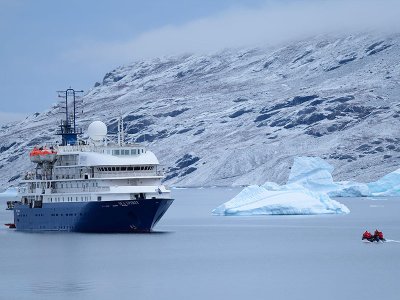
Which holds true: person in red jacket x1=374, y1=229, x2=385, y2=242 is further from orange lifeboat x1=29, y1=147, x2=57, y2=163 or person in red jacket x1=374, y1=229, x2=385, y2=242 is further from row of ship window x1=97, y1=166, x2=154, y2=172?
orange lifeboat x1=29, y1=147, x2=57, y2=163

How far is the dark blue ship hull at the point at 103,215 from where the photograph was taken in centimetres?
9500

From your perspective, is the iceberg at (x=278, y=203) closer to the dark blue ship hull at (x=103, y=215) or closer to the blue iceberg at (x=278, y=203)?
the blue iceberg at (x=278, y=203)

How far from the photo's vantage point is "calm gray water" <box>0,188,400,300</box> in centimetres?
6328

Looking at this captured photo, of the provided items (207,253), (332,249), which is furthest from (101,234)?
(332,249)

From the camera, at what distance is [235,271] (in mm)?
72875

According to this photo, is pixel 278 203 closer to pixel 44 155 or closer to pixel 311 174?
pixel 311 174

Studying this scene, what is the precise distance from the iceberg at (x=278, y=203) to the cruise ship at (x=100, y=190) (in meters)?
39.4

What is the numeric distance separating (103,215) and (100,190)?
207 cm

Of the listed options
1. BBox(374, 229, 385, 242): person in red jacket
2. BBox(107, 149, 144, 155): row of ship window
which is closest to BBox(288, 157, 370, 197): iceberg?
BBox(374, 229, 385, 242): person in red jacket

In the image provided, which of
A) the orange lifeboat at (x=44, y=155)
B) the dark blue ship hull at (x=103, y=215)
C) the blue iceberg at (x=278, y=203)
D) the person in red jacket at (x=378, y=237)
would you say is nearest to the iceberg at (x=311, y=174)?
the blue iceberg at (x=278, y=203)

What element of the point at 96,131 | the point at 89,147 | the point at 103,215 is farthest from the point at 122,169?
Answer: the point at 96,131

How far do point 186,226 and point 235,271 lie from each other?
49.7 metres

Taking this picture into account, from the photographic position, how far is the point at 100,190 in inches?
3770

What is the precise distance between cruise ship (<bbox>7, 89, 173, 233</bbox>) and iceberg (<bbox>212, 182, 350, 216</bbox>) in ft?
129
